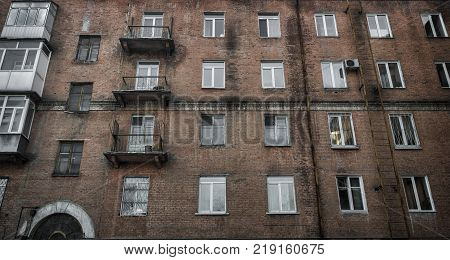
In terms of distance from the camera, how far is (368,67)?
1906 cm

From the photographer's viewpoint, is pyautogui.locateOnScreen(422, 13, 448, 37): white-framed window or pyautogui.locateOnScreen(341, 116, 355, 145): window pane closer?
pyautogui.locateOnScreen(341, 116, 355, 145): window pane

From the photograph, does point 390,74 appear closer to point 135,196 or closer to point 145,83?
point 145,83

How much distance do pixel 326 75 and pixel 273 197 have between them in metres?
6.92

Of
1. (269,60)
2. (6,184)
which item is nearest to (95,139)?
(6,184)

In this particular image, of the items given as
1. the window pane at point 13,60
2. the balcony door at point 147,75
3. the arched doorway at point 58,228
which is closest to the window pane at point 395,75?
the balcony door at point 147,75

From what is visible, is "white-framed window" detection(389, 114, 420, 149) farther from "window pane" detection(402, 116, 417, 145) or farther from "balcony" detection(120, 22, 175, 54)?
"balcony" detection(120, 22, 175, 54)

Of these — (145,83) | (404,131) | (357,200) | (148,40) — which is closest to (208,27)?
(148,40)

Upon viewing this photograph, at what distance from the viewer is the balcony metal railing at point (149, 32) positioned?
1958cm

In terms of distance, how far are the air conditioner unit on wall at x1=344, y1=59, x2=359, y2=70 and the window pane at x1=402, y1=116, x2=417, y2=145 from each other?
132 inches

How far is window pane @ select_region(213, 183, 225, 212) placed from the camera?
1636 centimetres

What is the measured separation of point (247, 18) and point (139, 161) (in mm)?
9734

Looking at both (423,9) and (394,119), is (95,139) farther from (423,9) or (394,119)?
(423,9)

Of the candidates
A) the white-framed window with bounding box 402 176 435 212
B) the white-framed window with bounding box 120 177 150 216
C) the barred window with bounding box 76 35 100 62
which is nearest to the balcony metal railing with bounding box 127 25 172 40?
the barred window with bounding box 76 35 100 62

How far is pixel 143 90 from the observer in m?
17.5
